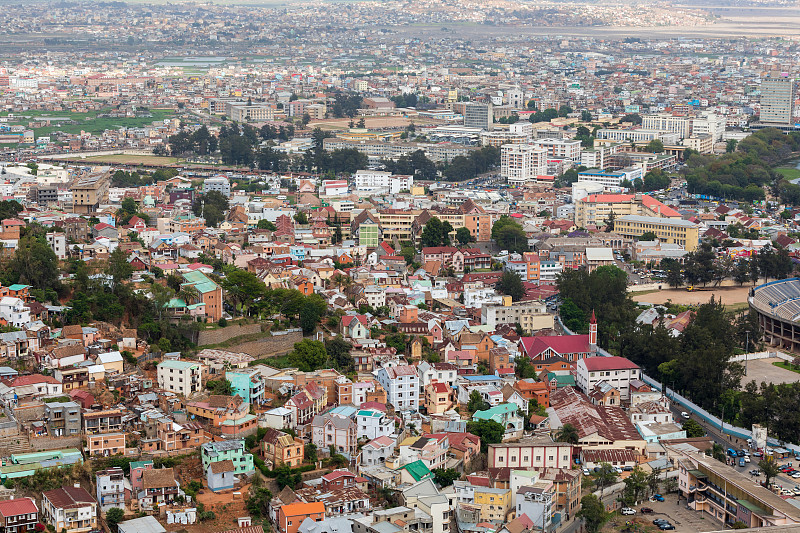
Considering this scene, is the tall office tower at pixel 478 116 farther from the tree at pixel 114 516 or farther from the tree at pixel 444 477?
the tree at pixel 114 516

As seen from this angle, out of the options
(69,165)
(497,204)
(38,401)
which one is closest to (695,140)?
(497,204)

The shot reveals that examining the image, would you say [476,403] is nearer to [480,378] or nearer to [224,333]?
[480,378]

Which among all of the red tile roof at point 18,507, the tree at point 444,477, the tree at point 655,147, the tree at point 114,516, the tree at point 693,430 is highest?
the red tile roof at point 18,507

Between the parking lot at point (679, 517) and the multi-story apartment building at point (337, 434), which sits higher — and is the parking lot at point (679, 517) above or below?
below

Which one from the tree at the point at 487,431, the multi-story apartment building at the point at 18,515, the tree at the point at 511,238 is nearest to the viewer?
the multi-story apartment building at the point at 18,515

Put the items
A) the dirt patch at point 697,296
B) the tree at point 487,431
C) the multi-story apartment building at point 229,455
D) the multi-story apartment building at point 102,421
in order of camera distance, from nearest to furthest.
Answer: the multi-story apartment building at point 229,455, the multi-story apartment building at point 102,421, the tree at point 487,431, the dirt patch at point 697,296

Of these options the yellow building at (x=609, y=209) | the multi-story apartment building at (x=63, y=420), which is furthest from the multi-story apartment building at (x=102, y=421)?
the yellow building at (x=609, y=209)

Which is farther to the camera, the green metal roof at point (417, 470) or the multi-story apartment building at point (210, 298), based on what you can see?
the multi-story apartment building at point (210, 298)

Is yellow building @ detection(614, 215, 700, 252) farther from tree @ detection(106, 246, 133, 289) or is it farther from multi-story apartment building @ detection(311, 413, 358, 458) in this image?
multi-story apartment building @ detection(311, 413, 358, 458)
